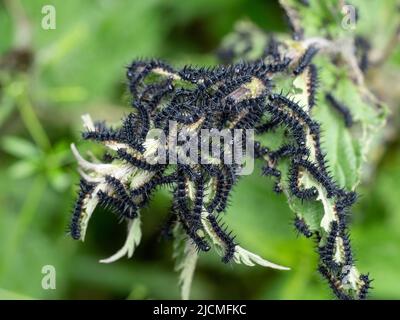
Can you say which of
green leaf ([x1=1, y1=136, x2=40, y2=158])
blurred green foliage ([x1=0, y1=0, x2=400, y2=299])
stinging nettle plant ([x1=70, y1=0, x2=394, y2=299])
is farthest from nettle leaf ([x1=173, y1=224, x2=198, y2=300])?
green leaf ([x1=1, y1=136, x2=40, y2=158])

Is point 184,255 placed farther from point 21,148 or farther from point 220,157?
point 21,148

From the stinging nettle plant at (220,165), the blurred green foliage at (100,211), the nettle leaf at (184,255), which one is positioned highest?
the blurred green foliage at (100,211)

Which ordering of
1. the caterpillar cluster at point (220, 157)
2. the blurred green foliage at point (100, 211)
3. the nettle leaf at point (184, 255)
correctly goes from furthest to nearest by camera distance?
the blurred green foliage at point (100, 211) < the nettle leaf at point (184, 255) < the caterpillar cluster at point (220, 157)

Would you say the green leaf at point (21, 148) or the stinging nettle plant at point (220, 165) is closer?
the stinging nettle plant at point (220, 165)

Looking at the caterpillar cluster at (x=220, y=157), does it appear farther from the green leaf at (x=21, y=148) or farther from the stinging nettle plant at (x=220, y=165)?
the green leaf at (x=21, y=148)

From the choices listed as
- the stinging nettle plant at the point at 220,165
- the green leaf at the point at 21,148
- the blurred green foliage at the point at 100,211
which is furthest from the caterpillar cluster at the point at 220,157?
the green leaf at the point at 21,148

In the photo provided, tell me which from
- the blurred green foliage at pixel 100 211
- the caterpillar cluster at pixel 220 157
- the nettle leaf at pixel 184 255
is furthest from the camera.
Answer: the blurred green foliage at pixel 100 211

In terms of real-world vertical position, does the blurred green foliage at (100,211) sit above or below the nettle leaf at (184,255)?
above
